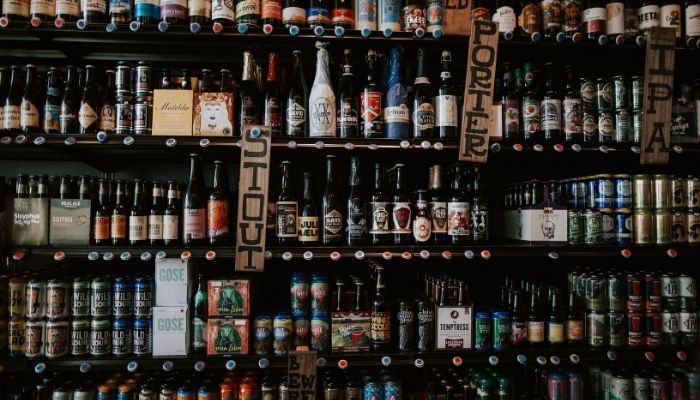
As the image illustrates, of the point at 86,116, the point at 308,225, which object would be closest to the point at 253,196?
the point at 308,225

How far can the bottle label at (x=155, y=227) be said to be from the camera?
2193 mm

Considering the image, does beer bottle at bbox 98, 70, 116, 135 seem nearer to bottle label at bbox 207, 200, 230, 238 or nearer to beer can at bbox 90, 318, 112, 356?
bottle label at bbox 207, 200, 230, 238

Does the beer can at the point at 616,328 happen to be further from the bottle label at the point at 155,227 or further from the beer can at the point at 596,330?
the bottle label at the point at 155,227

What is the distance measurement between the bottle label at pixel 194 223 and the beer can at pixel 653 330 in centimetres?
230

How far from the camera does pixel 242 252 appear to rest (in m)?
2.11

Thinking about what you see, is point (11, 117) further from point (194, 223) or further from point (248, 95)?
point (248, 95)

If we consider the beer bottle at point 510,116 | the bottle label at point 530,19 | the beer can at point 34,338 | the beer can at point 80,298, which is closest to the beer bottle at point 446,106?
the beer bottle at point 510,116

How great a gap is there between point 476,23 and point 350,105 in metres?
0.74

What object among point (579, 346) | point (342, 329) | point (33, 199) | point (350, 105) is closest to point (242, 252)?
point (342, 329)

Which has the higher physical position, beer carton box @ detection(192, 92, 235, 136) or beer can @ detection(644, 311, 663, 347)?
beer carton box @ detection(192, 92, 235, 136)

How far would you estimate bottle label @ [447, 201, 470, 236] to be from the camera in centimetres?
227

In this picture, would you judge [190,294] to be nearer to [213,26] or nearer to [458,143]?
[213,26]

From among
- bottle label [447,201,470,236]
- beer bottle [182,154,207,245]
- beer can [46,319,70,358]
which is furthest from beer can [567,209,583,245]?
beer can [46,319,70,358]

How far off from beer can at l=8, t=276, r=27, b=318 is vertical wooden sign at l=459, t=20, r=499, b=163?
7.33 feet
